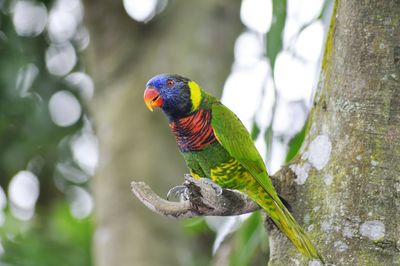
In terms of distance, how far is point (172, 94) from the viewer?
1769 millimetres

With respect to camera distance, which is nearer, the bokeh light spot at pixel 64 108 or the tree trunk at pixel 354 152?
the tree trunk at pixel 354 152

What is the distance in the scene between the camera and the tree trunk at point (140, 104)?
2.57 meters

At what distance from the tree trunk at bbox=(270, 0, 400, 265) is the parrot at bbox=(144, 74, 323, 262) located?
18cm

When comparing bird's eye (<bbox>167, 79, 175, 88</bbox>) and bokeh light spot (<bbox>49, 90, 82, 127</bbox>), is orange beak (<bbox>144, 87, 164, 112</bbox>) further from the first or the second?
bokeh light spot (<bbox>49, 90, 82, 127</bbox>)

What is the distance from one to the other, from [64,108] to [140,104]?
109cm

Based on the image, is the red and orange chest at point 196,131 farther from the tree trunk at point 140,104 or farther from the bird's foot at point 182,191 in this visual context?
the tree trunk at point 140,104

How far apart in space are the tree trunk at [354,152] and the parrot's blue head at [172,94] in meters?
0.39

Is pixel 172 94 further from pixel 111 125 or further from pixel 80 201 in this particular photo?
pixel 80 201

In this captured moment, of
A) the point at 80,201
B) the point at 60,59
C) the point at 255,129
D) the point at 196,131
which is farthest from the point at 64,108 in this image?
the point at 196,131

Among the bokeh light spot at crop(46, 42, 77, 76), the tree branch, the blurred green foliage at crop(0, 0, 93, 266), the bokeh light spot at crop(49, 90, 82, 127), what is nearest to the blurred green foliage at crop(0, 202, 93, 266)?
the blurred green foliage at crop(0, 0, 93, 266)

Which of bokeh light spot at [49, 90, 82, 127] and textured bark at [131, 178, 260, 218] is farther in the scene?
bokeh light spot at [49, 90, 82, 127]

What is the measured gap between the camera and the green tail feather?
1.36 m

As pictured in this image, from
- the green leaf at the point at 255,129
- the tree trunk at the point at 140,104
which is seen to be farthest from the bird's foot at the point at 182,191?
the tree trunk at the point at 140,104

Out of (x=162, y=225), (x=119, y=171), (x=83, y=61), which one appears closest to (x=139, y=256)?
(x=162, y=225)
